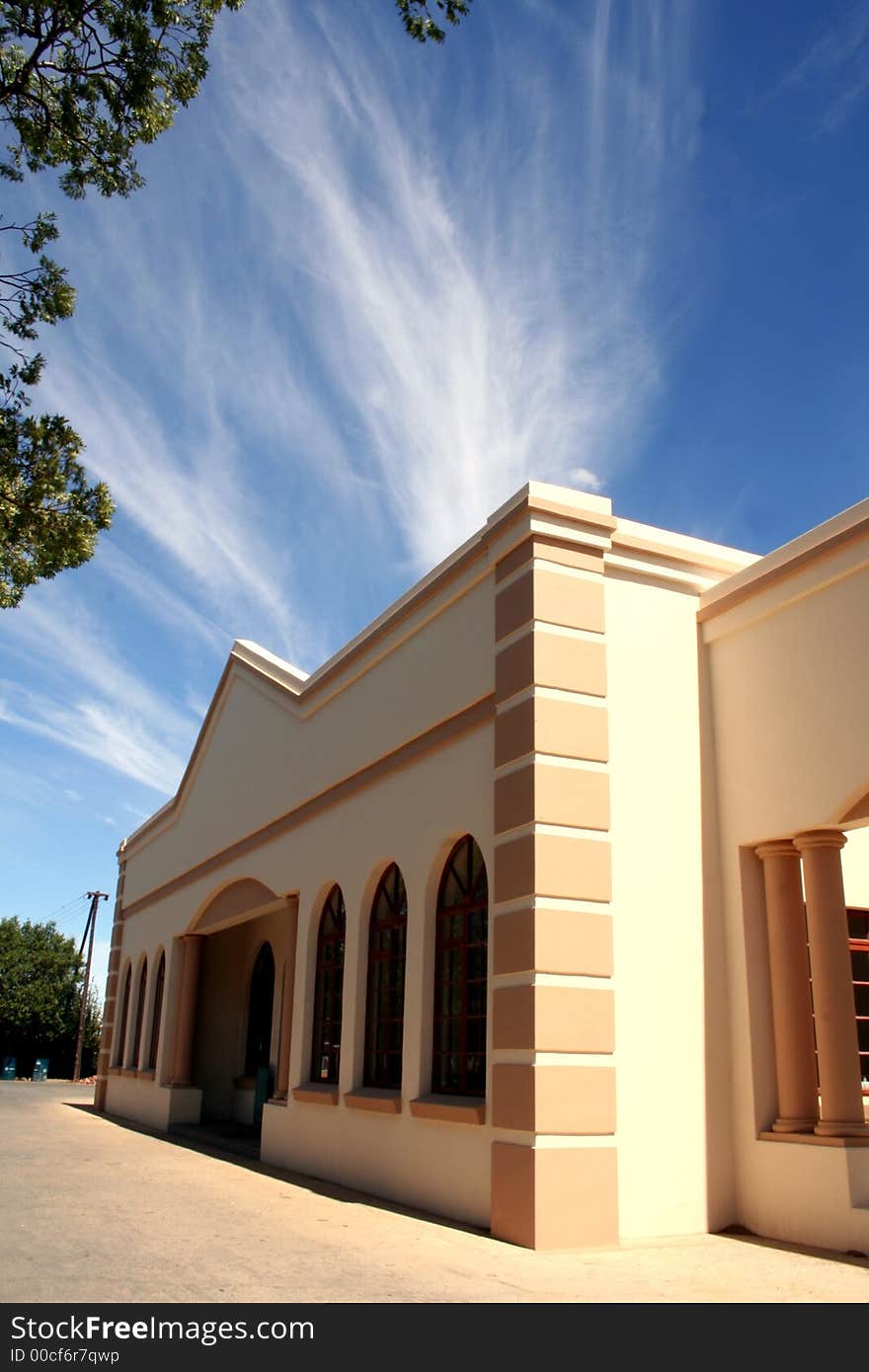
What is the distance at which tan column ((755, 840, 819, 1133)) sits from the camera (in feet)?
27.4

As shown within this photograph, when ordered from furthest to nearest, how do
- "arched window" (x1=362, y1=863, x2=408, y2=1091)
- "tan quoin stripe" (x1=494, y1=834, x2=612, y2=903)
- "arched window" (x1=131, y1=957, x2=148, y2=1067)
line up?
"arched window" (x1=131, y1=957, x2=148, y2=1067)
"arched window" (x1=362, y1=863, x2=408, y2=1091)
"tan quoin stripe" (x1=494, y1=834, x2=612, y2=903)

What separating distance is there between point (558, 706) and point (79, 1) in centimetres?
607

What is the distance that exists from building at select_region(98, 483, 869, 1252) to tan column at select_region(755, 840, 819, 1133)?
0.8 inches

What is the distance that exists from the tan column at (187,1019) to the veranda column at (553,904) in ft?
38.9

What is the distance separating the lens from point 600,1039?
8016mm

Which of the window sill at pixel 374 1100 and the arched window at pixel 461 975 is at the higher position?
the arched window at pixel 461 975

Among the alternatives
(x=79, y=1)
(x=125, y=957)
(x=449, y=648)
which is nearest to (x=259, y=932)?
(x=125, y=957)

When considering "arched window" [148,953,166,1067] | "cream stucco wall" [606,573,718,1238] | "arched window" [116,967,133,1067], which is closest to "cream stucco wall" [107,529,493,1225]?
"cream stucco wall" [606,573,718,1238]

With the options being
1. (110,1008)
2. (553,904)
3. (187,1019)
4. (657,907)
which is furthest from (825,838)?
(110,1008)

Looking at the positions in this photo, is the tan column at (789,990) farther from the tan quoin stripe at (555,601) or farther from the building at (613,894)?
the tan quoin stripe at (555,601)

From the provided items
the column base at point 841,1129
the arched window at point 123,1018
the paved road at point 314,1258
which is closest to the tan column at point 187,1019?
the arched window at point 123,1018

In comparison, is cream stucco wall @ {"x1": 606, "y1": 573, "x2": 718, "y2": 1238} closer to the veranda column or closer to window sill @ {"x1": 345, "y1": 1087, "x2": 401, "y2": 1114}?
the veranda column

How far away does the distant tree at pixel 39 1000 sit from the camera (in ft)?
164
